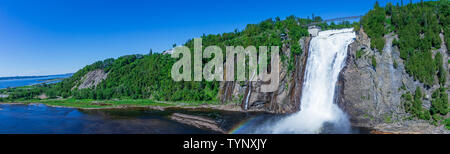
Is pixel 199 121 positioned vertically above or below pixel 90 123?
Answer: above

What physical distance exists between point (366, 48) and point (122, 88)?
209ft

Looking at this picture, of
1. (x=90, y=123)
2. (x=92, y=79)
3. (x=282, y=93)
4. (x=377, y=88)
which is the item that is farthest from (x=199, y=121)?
(x=92, y=79)

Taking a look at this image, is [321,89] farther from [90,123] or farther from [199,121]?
[90,123]

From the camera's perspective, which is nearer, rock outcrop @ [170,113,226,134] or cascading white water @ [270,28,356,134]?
cascading white water @ [270,28,356,134]

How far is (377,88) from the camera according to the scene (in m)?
34.4

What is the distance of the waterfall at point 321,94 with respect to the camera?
31.6 metres

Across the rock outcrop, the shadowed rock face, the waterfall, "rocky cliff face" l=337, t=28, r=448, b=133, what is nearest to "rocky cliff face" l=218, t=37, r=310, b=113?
the waterfall

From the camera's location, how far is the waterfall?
3159 cm

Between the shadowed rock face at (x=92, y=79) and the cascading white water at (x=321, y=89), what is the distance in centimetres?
7216

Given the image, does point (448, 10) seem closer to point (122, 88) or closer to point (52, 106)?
point (122, 88)

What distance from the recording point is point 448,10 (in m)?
34.8

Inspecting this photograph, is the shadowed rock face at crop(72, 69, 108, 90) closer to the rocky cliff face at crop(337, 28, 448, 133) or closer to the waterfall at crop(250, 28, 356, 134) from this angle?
the waterfall at crop(250, 28, 356, 134)

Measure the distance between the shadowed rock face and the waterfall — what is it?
72.0m

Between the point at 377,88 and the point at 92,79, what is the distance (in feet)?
294
